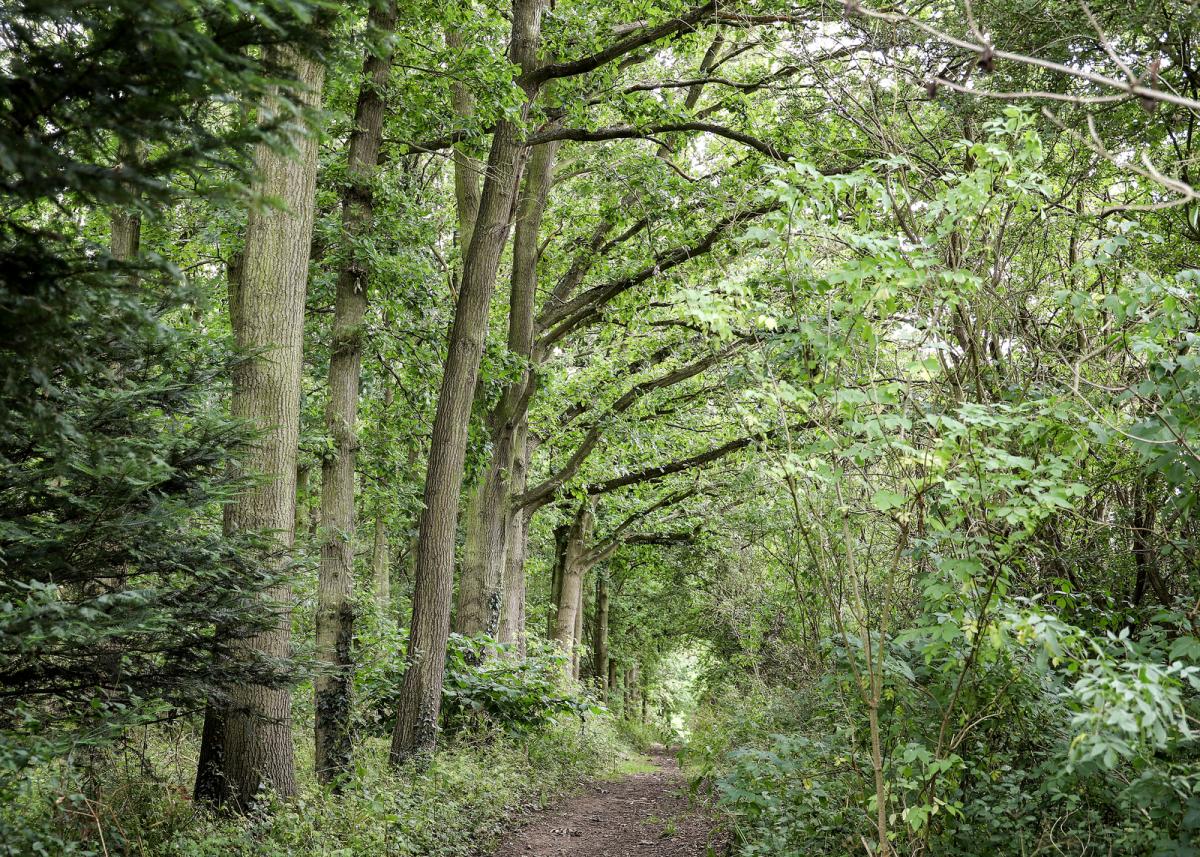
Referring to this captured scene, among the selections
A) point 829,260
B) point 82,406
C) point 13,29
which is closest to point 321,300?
point 82,406

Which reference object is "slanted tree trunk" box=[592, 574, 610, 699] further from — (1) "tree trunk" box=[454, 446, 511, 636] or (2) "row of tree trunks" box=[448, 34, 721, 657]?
(2) "row of tree trunks" box=[448, 34, 721, 657]

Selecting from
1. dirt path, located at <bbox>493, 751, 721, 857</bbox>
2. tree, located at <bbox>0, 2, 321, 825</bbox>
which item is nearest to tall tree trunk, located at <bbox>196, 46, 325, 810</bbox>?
tree, located at <bbox>0, 2, 321, 825</bbox>

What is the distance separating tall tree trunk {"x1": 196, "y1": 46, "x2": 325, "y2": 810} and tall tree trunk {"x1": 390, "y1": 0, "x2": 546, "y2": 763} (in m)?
2.46

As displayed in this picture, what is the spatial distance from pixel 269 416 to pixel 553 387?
6.78 m

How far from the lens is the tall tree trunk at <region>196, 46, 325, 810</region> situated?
6.52m

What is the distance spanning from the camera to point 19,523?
14.8 feet

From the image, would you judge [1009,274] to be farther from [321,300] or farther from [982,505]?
[321,300]

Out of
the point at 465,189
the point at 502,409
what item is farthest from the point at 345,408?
the point at 465,189

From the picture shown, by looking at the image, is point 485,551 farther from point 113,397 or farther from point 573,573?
point 113,397

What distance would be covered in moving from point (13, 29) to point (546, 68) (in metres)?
7.07

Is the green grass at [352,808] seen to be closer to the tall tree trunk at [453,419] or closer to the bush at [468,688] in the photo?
the bush at [468,688]

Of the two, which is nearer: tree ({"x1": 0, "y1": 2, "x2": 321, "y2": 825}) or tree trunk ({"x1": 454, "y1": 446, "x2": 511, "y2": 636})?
tree ({"x1": 0, "y1": 2, "x2": 321, "y2": 825})

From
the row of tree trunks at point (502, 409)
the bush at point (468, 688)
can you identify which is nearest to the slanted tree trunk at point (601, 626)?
the row of tree trunks at point (502, 409)

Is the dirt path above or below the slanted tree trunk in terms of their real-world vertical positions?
below
